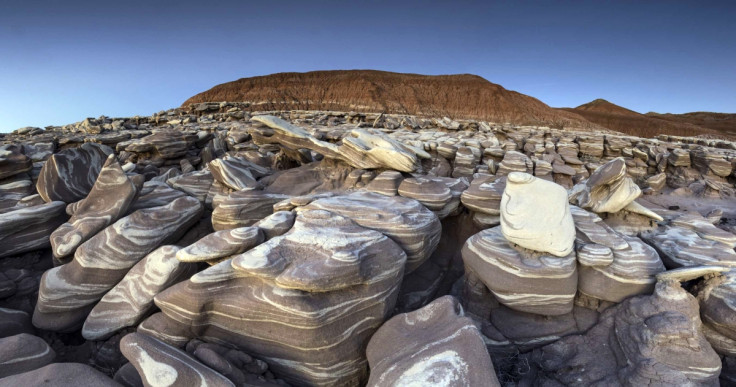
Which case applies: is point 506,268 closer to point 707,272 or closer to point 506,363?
point 506,363

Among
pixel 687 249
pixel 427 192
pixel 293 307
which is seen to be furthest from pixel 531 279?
pixel 293 307

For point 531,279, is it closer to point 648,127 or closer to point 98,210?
point 98,210

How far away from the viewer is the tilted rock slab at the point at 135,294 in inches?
145

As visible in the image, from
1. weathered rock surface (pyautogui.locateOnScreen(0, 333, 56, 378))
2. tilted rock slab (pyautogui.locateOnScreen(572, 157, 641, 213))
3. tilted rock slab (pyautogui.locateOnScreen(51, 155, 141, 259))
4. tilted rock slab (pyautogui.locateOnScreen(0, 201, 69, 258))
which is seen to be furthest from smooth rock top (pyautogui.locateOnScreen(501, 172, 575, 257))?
tilted rock slab (pyautogui.locateOnScreen(0, 201, 69, 258))

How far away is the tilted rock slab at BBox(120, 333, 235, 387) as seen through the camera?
2400mm

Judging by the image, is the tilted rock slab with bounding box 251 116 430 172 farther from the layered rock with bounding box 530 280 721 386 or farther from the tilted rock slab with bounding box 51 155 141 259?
the layered rock with bounding box 530 280 721 386

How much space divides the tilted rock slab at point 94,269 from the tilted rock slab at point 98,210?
333 millimetres

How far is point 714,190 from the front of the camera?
10.9m

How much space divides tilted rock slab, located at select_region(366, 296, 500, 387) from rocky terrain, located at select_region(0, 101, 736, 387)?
0.01m

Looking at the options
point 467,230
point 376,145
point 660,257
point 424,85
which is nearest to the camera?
point 660,257

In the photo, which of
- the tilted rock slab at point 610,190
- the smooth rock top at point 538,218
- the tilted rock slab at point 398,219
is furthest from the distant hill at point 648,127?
the tilted rock slab at point 398,219

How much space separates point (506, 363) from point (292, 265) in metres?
2.73

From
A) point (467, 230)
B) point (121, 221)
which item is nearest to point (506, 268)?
point (467, 230)

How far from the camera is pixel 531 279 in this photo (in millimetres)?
3713
